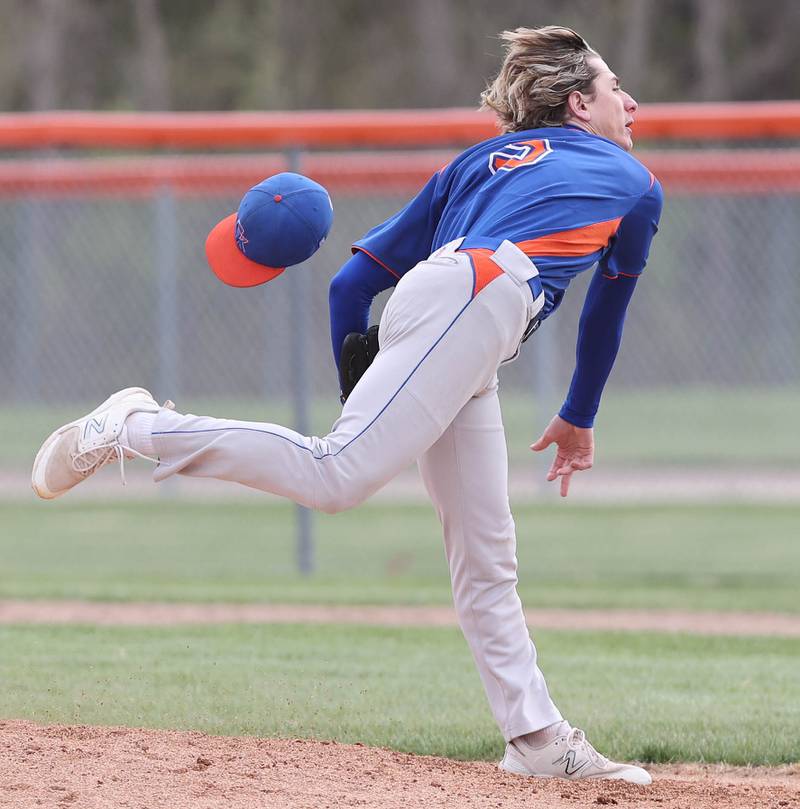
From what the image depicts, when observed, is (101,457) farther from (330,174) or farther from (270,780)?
(330,174)

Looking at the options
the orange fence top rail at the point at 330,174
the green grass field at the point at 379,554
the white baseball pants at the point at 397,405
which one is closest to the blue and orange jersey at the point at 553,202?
the white baseball pants at the point at 397,405

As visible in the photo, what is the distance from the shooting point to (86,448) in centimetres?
357

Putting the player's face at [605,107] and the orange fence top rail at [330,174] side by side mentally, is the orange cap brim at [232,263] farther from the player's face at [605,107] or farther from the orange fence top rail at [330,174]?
the orange fence top rail at [330,174]

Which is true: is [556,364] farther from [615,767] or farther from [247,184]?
[615,767]

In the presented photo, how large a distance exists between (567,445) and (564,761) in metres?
0.90

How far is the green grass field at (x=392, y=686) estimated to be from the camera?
4.52m

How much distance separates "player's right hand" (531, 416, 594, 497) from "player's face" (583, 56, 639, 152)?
2.69 feet

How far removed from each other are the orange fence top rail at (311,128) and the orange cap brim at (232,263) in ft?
14.3

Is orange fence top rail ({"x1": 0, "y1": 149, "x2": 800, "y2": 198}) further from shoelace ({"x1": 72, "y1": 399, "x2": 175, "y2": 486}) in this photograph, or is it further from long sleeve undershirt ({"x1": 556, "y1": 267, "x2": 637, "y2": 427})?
shoelace ({"x1": 72, "y1": 399, "x2": 175, "y2": 486})

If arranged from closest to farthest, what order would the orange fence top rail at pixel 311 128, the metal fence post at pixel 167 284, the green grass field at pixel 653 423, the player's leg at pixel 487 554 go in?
the player's leg at pixel 487 554 < the orange fence top rail at pixel 311 128 < the metal fence post at pixel 167 284 < the green grass field at pixel 653 423

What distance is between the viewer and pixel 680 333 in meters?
12.9

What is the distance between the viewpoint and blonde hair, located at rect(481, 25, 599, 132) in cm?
387

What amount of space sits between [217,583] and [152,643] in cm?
216

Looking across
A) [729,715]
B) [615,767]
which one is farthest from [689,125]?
[615,767]
